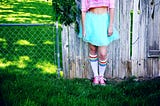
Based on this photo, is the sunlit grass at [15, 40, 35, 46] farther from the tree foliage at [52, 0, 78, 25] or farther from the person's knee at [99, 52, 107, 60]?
the person's knee at [99, 52, 107, 60]

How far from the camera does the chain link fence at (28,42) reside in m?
7.23

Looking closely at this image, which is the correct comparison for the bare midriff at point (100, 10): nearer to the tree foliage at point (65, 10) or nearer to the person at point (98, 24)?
the person at point (98, 24)

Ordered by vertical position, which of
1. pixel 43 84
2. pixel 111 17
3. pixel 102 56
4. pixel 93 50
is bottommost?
pixel 43 84

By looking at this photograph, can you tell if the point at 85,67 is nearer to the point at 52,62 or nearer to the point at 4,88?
the point at 52,62

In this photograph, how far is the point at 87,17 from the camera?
6379 millimetres

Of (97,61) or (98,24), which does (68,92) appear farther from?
(98,24)

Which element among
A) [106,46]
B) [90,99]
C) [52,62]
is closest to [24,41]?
[52,62]

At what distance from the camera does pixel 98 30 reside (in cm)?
632

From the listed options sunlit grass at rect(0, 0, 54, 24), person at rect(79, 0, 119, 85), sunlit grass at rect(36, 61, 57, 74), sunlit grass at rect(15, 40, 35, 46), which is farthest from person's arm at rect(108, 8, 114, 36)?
sunlit grass at rect(0, 0, 54, 24)

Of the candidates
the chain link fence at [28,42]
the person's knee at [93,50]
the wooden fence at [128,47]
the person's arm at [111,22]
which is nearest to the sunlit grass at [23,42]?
the chain link fence at [28,42]

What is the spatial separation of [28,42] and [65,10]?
2561 mm

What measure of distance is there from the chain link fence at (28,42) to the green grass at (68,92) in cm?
65

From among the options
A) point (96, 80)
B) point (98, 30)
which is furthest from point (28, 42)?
point (98, 30)

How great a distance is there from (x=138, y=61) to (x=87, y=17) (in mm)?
1276
